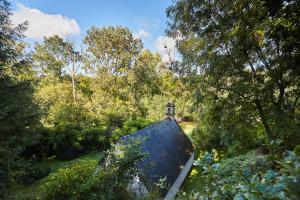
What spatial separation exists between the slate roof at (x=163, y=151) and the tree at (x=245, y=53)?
334cm

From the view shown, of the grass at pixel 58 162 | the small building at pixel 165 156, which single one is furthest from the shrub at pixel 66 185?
the grass at pixel 58 162

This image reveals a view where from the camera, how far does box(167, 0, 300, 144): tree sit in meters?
9.09

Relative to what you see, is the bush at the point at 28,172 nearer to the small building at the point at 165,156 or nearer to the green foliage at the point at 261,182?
the small building at the point at 165,156

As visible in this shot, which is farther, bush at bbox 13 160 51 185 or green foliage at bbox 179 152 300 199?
bush at bbox 13 160 51 185

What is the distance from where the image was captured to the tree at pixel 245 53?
9.09 m

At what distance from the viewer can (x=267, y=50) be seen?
9.92 metres

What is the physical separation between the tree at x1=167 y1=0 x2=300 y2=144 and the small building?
3.37 metres

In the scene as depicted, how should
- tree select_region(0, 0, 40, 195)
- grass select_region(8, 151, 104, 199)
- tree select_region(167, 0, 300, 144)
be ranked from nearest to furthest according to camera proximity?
tree select_region(167, 0, 300, 144) → tree select_region(0, 0, 40, 195) → grass select_region(8, 151, 104, 199)

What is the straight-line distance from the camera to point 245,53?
9.93 metres

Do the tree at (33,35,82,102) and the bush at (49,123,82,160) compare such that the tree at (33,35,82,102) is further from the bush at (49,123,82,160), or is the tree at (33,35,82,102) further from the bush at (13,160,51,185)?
the bush at (13,160,51,185)

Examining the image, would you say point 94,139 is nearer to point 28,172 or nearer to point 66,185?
point 28,172

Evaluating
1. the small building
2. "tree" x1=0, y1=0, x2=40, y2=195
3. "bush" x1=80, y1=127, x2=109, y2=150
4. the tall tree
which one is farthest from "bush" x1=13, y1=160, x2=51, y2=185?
"bush" x1=80, y1=127, x2=109, y2=150

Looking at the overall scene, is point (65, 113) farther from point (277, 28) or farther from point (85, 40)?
point (277, 28)

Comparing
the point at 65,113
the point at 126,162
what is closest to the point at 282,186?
the point at 126,162
